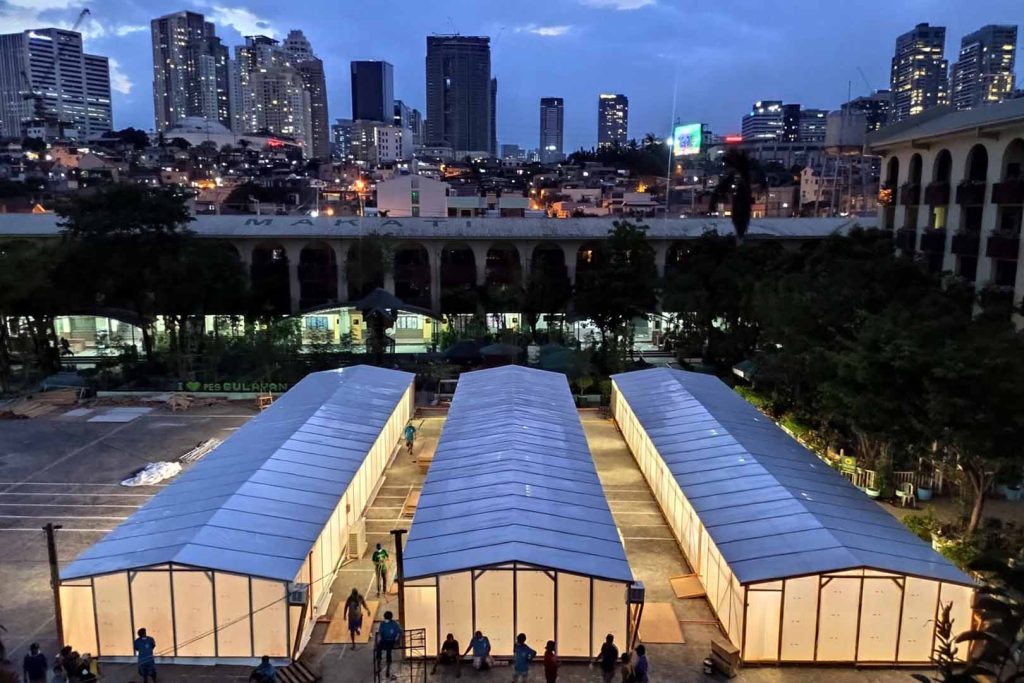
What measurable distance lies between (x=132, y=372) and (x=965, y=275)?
44139mm

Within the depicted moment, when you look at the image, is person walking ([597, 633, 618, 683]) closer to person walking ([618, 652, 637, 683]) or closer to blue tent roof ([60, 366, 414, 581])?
person walking ([618, 652, 637, 683])

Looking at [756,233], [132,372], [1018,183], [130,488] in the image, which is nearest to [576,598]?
[130,488]

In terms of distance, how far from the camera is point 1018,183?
1200 inches

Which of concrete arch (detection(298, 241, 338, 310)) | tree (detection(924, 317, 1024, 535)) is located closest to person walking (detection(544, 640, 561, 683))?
tree (detection(924, 317, 1024, 535))

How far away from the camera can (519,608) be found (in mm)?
15422

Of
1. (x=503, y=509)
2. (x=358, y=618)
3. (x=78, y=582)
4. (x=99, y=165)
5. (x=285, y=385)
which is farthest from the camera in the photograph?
(x=99, y=165)

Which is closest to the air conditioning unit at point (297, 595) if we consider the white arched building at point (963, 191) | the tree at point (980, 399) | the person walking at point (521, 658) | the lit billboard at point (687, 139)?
the person walking at point (521, 658)

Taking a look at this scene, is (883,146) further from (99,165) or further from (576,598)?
(99,165)

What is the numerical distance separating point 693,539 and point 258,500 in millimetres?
10932

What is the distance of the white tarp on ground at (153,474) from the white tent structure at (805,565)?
56.9ft

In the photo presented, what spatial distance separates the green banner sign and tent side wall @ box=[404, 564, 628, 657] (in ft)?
82.8

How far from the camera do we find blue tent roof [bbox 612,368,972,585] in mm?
15367

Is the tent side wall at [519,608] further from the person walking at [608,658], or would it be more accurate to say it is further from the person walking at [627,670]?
the person walking at [608,658]

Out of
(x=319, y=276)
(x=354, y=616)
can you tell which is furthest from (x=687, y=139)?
(x=354, y=616)
